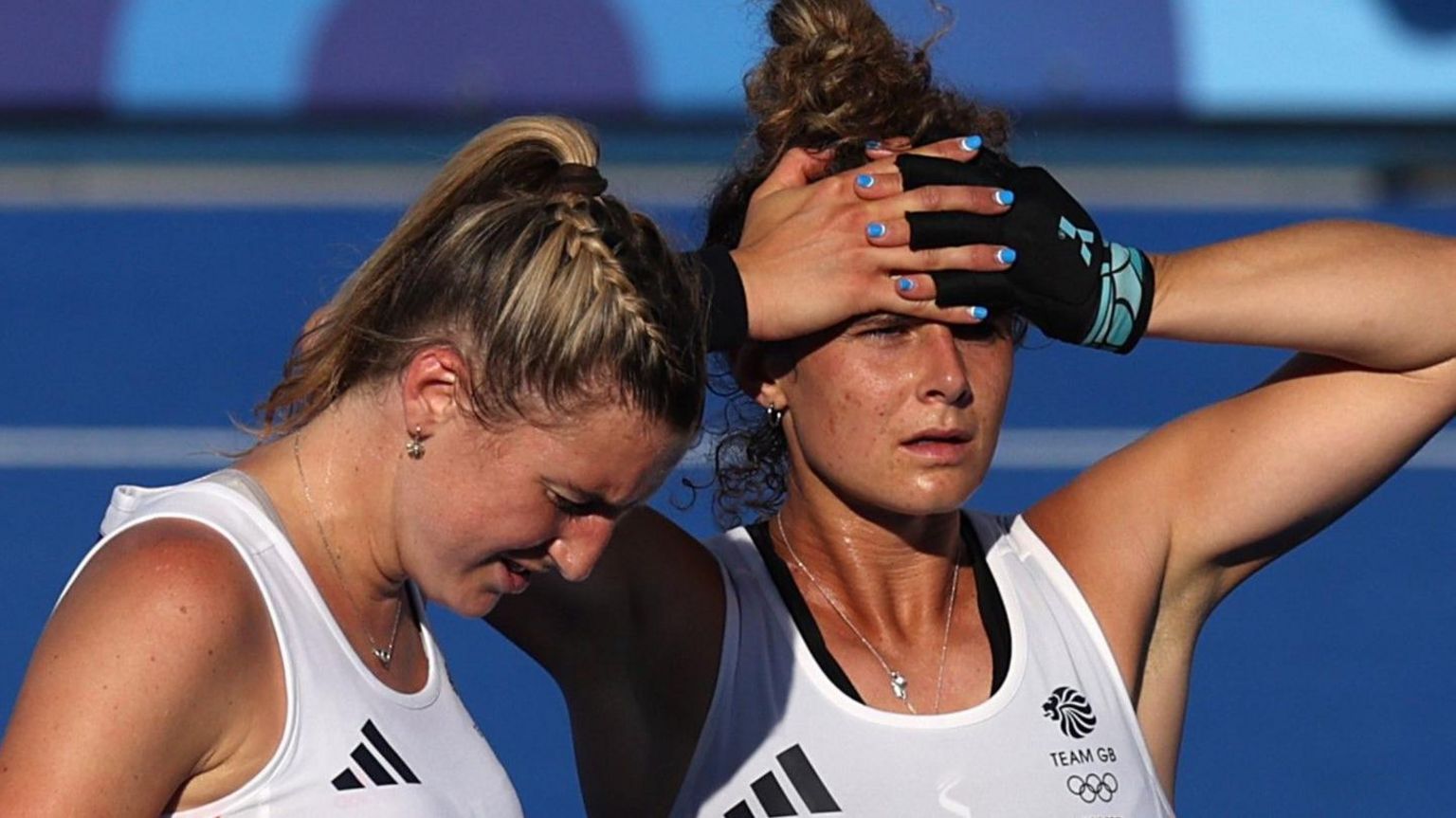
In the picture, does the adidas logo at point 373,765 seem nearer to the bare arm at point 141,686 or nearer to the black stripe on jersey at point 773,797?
the bare arm at point 141,686

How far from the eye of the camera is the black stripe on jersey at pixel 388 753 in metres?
2.30

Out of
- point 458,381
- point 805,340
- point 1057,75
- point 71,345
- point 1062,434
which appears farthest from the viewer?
point 1057,75

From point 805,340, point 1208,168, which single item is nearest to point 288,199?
point 1208,168

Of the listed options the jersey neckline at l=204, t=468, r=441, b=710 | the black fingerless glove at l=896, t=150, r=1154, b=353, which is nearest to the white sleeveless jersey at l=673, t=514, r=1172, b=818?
the black fingerless glove at l=896, t=150, r=1154, b=353

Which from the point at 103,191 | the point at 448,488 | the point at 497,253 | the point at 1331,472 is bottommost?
the point at 103,191

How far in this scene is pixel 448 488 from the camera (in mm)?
2334

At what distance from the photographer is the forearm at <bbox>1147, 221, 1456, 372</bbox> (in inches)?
119

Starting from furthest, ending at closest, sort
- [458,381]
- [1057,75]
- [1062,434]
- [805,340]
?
[1057,75], [1062,434], [805,340], [458,381]

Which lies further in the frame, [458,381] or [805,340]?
[805,340]

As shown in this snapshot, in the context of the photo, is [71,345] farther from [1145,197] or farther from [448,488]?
[448,488]

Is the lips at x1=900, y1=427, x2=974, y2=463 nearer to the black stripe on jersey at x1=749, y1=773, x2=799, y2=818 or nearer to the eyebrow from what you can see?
the black stripe on jersey at x1=749, y1=773, x2=799, y2=818

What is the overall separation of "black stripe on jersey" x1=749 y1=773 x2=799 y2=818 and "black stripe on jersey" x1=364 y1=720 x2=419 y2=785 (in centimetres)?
64

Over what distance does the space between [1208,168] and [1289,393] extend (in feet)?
22.2

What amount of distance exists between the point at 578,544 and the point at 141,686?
0.55 m
